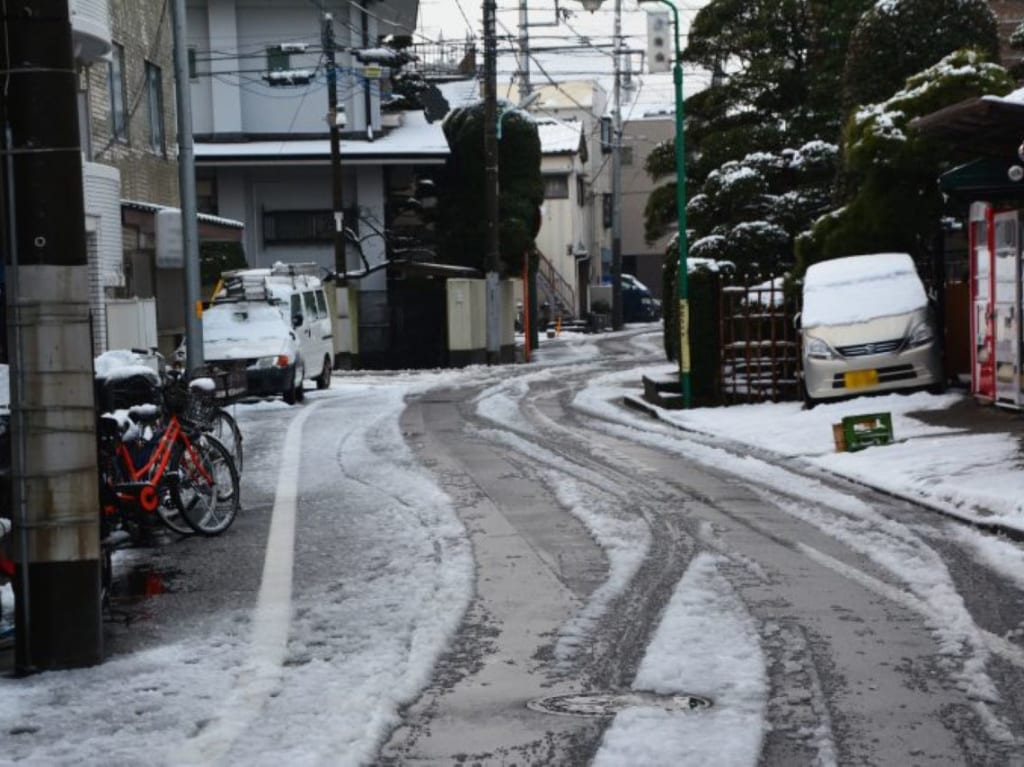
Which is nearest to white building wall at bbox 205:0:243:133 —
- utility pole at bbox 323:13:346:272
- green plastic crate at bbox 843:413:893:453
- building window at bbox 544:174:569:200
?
utility pole at bbox 323:13:346:272

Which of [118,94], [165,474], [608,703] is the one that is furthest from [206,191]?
[608,703]

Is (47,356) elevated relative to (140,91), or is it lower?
lower

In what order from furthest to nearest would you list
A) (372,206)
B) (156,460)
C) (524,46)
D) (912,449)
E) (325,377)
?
(524,46), (372,206), (325,377), (912,449), (156,460)

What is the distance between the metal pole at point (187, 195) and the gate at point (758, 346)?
771cm

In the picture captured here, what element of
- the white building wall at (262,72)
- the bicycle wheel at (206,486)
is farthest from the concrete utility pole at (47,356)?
the white building wall at (262,72)

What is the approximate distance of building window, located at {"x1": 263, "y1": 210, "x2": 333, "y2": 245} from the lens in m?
45.8

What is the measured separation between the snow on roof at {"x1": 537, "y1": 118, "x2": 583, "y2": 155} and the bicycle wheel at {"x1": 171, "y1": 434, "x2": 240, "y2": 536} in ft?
177

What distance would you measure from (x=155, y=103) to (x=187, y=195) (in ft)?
25.0

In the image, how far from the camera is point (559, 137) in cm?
6750

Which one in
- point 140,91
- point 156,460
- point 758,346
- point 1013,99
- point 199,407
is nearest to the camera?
point 156,460

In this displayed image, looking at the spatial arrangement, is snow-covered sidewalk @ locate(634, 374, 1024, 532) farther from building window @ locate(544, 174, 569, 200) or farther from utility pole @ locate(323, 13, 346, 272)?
building window @ locate(544, 174, 569, 200)

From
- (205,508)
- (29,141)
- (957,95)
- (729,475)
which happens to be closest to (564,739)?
(29,141)

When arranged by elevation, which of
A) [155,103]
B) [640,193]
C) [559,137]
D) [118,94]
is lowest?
[118,94]

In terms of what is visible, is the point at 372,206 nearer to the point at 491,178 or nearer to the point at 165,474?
the point at 491,178
